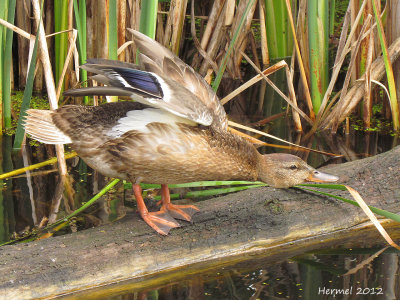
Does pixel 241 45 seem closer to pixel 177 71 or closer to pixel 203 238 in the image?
pixel 177 71

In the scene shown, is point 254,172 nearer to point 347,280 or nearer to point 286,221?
point 286,221

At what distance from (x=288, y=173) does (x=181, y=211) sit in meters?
0.68

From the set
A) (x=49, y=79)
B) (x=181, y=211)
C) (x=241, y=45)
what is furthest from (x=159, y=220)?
(x=241, y=45)

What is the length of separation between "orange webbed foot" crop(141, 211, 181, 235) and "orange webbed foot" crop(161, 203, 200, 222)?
0.15 feet

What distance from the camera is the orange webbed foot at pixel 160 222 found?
10.6 ft

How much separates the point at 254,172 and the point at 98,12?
2.04 meters

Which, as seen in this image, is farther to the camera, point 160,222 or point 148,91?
point 160,222

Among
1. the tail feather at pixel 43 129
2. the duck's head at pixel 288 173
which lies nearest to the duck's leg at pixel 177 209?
the duck's head at pixel 288 173

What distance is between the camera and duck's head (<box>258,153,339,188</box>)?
3541 millimetres

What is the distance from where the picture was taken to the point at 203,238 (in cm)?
323

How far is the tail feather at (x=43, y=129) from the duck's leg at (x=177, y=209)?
65cm

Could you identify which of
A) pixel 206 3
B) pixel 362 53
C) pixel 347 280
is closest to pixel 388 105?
pixel 362 53

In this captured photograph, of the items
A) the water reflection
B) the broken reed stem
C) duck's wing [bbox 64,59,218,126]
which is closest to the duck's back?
duck's wing [bbox 64,59,218,126]

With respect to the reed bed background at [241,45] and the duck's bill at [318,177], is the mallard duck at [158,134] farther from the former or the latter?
the reed bed background at [241,45]
